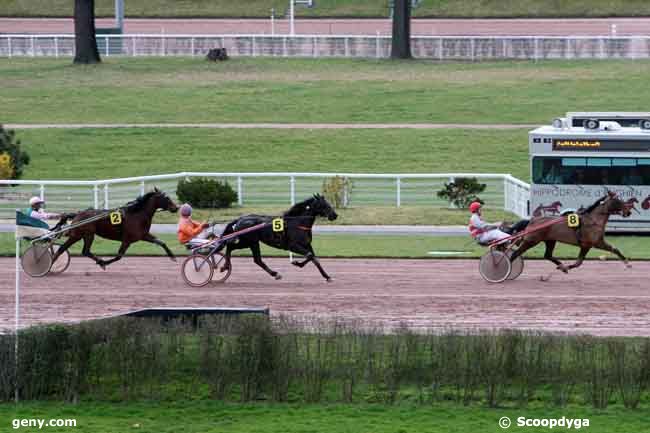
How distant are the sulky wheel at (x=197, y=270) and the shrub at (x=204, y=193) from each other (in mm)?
9194

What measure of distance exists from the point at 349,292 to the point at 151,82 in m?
27.8

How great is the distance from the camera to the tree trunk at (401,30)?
46750mm

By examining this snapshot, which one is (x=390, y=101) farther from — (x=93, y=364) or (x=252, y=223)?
(x=93, y=364)

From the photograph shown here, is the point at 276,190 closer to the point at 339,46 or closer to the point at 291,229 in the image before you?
the point at 291,229

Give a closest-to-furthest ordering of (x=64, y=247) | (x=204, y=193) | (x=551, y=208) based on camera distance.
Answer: (x=64, y=247), (x=551, y=208), (x=204, y=193)

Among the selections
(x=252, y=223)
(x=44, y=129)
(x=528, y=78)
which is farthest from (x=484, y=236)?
(x=528, y=78)

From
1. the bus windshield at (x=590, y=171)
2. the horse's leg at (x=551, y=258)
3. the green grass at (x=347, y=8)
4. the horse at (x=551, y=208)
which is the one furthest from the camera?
the green grass at (x=347, y=8)

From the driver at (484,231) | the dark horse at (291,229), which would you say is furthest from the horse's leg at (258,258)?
the driver at (484,231)

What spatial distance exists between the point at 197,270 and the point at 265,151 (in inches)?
670

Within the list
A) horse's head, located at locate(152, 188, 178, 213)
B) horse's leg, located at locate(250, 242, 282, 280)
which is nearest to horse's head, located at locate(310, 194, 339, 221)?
horse's leg, located at locate(250, 242, 282, 280)

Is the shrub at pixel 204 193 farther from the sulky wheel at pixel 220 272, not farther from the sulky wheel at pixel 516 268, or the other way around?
the sulky wheel at pixel 516 268

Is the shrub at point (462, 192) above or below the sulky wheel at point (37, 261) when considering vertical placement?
above

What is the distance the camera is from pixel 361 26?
2175 inches
